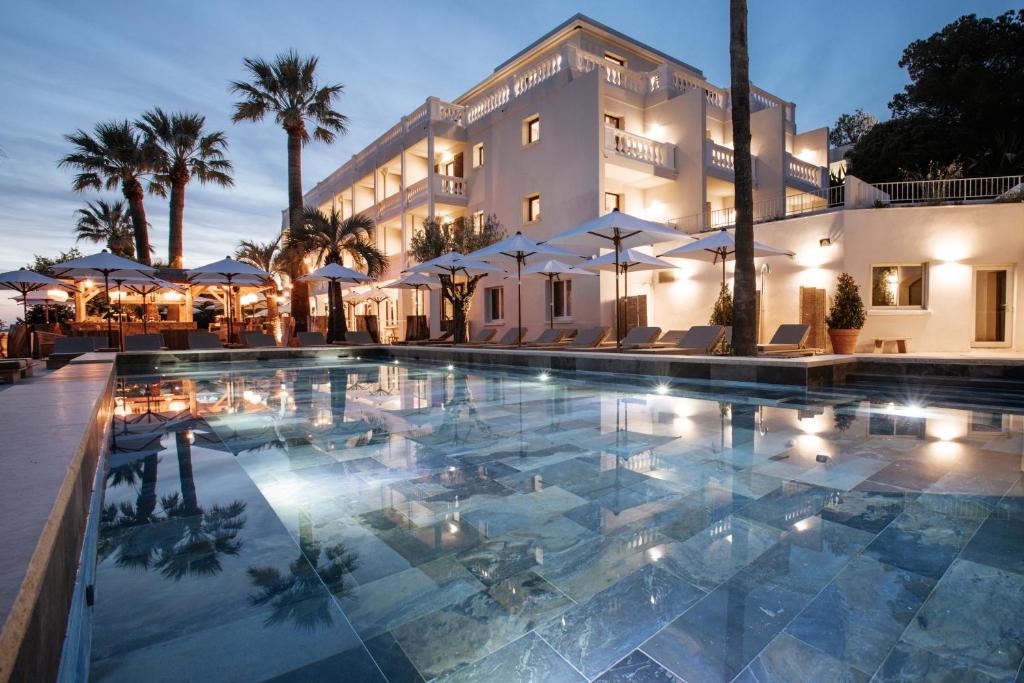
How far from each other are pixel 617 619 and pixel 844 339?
13.0m

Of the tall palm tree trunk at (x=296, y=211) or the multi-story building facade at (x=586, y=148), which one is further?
the tall palm tree trunk at (x=296, y=211)

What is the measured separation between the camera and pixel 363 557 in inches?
90.9

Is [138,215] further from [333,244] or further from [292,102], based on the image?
[333,244]

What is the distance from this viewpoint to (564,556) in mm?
2301

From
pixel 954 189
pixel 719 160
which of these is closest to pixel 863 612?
pixel 954 189

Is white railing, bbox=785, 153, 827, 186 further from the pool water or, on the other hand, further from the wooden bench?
the pool water

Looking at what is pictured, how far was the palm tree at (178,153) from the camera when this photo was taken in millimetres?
23047

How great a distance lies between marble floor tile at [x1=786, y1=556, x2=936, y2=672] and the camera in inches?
65.2

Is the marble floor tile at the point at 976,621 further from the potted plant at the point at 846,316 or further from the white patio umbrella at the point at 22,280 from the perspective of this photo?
the white patio umbrella at the point at 22,280

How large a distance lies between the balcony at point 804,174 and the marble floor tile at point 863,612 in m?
19.0

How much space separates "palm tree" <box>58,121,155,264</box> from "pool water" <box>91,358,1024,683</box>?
2438 centimetres

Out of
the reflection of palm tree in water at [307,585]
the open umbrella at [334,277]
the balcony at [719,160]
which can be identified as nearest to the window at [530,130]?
the balcony at [719,160]

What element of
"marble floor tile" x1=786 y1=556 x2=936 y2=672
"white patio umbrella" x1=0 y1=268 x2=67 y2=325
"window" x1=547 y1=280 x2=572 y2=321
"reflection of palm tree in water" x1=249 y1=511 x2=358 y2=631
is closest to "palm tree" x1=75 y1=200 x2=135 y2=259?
"white patio umbrella" x1=0 y1=268 x2=67 y2=325

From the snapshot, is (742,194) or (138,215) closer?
(742,194)
